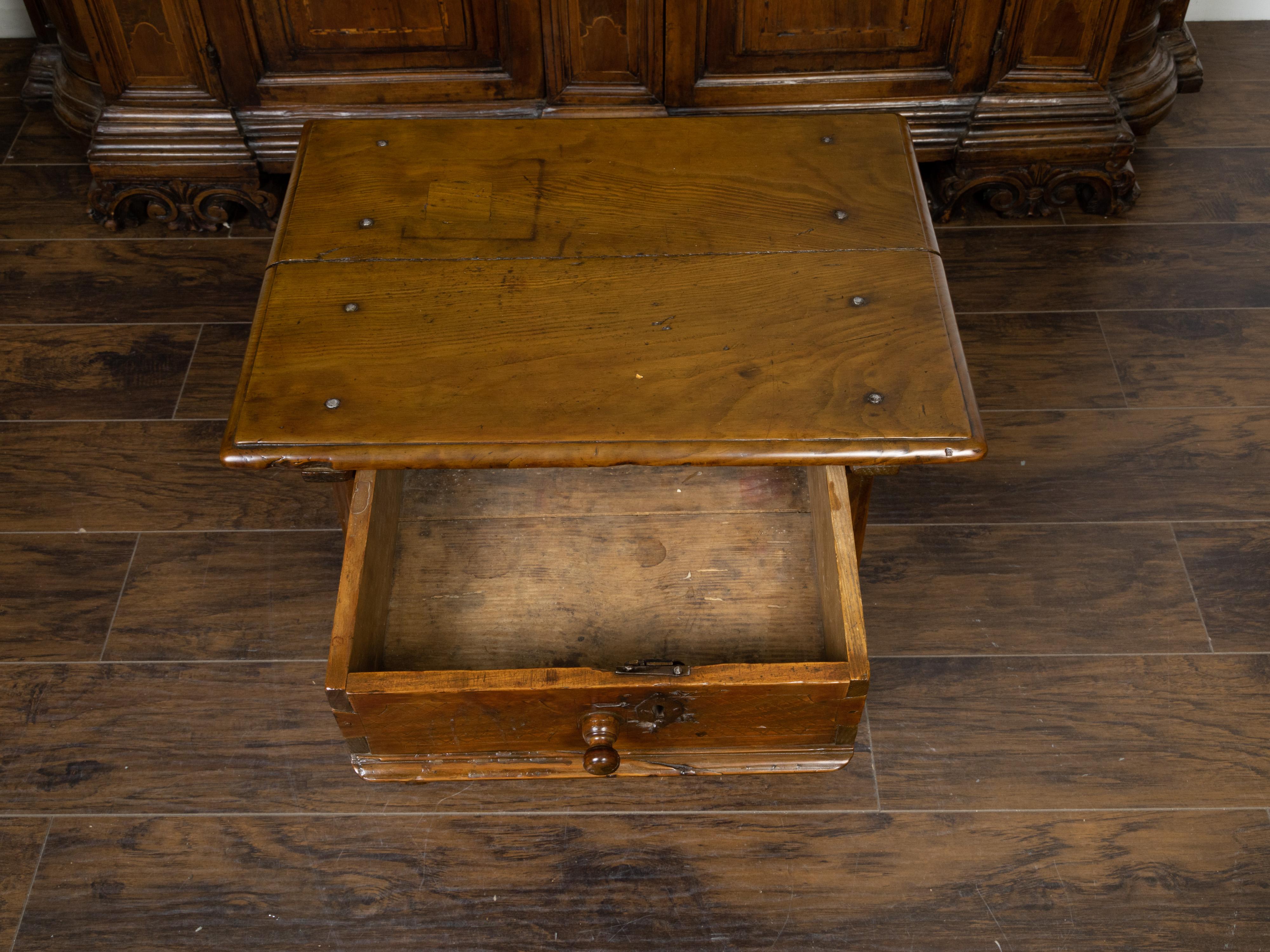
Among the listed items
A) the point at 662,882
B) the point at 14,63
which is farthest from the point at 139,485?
the point at 14,63

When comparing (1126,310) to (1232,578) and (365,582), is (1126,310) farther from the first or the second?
(365,582)

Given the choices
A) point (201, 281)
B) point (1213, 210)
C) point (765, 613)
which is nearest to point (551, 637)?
point (765, 613)

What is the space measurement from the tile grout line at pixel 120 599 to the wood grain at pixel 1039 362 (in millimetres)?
1262

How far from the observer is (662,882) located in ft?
4.18

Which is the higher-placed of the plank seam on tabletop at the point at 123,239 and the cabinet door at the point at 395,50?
the cabinet door at the point at 395,50

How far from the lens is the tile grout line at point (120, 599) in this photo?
57.8 inches

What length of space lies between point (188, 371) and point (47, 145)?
2.40ft

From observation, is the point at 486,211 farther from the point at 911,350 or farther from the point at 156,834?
the point at 156,834

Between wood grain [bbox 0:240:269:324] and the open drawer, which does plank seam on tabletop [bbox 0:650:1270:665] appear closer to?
the open drawer

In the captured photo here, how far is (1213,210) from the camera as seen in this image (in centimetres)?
200

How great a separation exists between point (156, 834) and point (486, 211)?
33.0 inches

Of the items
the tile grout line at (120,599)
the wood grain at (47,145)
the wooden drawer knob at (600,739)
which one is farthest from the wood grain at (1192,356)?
the wood grain at (47,145)

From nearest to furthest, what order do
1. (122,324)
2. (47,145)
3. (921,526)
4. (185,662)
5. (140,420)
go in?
(185,662) → (921,526) → (140,420) → (122,324) → (47,145)

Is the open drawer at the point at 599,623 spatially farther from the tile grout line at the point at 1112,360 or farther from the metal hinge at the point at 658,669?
the tile grout line at the point at 1112,360
